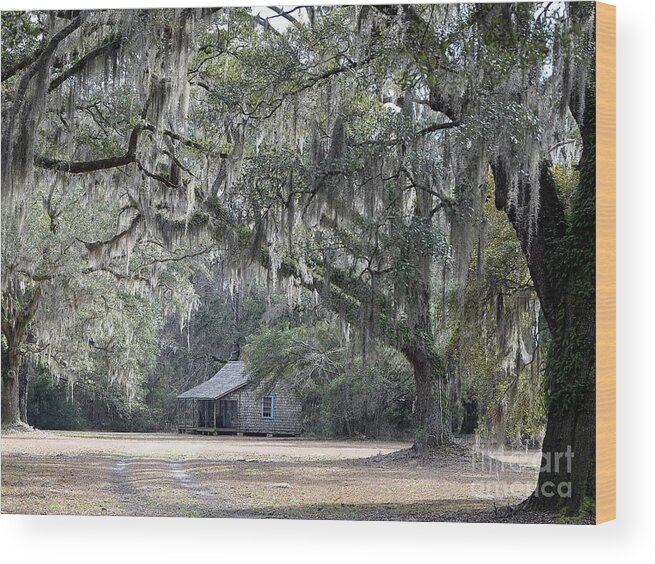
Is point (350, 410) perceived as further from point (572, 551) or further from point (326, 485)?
point (572, 551)

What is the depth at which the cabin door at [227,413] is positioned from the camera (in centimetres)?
662

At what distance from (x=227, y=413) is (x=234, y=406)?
64 mm

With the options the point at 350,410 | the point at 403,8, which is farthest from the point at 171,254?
the point at 403,8

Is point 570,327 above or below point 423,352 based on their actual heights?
above

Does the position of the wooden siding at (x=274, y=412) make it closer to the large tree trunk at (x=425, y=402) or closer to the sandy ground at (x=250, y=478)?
the sandy ground at (x=250, y=478)

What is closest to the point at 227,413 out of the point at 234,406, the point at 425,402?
the point at 234,406

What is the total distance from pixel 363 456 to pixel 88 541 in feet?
5.90

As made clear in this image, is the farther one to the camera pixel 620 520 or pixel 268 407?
pixel 268 407

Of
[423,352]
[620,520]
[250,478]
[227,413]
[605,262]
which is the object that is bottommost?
[620,520]

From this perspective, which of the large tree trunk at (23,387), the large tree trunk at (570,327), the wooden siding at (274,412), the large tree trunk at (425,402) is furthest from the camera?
the large tree trunk at (23,387)

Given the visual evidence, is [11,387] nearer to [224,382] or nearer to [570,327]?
[224,382]

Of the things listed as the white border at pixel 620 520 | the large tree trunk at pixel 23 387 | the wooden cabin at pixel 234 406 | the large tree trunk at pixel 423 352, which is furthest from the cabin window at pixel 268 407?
the large tree trunk at pixel 23 387

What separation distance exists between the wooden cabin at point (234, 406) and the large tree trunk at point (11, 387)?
108 cm

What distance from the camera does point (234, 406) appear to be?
6.66m
